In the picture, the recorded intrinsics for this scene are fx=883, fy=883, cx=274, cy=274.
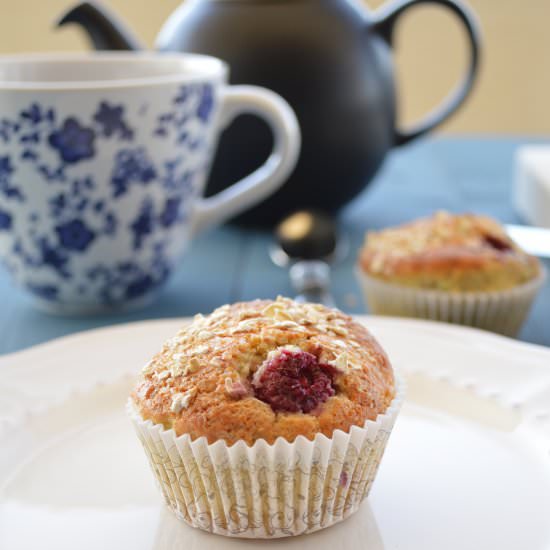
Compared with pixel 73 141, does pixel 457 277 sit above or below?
below

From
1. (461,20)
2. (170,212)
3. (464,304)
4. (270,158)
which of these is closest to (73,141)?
(170,212)

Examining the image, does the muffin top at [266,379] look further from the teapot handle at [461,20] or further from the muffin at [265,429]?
the teapot handle at [461,20]

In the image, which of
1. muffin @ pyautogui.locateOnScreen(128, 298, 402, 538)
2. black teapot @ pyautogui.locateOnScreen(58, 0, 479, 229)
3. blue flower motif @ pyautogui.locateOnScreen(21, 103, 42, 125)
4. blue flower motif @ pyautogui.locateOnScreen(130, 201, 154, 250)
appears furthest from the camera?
black teapot @ pyautogui.locateOnScreen(58, 0, 479, 229)

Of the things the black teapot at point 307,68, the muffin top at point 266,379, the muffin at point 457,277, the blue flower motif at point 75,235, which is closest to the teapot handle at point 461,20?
the black teapot at point 307,68

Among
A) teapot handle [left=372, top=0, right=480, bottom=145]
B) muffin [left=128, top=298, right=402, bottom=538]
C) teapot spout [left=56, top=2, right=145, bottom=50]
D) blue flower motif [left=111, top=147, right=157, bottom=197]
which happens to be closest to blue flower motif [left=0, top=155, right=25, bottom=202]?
blue flower motif [left=111, top=147, right=157, bottom=197]

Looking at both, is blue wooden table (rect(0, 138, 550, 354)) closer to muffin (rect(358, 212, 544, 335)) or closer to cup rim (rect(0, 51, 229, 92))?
muffin (rect(358, 212, 544, 335))

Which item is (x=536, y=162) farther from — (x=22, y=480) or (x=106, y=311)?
(x=22, y=480)

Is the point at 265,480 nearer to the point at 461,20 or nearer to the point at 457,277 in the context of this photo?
the point at 457,277

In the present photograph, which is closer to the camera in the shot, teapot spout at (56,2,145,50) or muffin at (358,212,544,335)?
muffin at (358,212,544,335)
